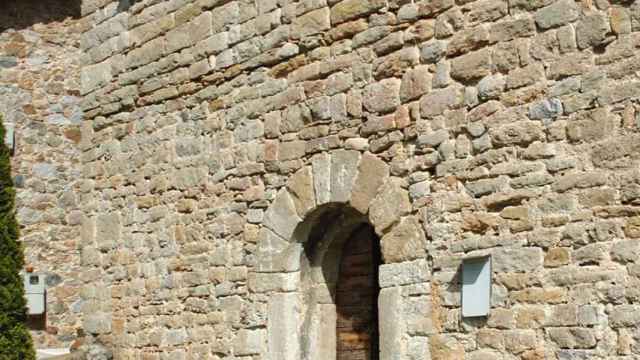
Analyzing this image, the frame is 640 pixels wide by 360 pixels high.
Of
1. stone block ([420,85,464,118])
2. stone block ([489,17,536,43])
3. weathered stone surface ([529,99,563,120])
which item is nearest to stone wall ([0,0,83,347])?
stone block ([420,85,464,118])

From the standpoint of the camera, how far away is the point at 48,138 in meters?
10.7

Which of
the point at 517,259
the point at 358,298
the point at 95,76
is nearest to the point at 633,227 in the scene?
the point at 517,259

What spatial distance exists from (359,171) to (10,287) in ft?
13.3

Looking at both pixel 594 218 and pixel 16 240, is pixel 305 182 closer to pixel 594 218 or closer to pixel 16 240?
pixel 594 218

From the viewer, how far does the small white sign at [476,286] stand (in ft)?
17.8

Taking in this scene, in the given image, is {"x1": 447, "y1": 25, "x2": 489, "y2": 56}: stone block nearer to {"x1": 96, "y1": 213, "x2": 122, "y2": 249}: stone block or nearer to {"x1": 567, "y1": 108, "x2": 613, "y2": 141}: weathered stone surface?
{"x1": 567, "y1": 108, "x2": 613, "y2": 141}: weathered stone surface

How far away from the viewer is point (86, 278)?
8492mm

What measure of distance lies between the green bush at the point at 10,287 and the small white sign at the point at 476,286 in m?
4.80

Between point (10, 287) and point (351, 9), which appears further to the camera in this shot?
point (10, 287)

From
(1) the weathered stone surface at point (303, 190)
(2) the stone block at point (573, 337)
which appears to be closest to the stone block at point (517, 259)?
(2) the stone block at point (573, 337)

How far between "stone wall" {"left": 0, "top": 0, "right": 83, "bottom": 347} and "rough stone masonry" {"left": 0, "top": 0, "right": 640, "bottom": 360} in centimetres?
208

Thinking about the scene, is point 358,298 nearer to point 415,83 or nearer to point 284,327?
point 284,327

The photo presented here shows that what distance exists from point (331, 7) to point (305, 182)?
1078 mm

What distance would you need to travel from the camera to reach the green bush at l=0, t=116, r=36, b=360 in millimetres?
8977
